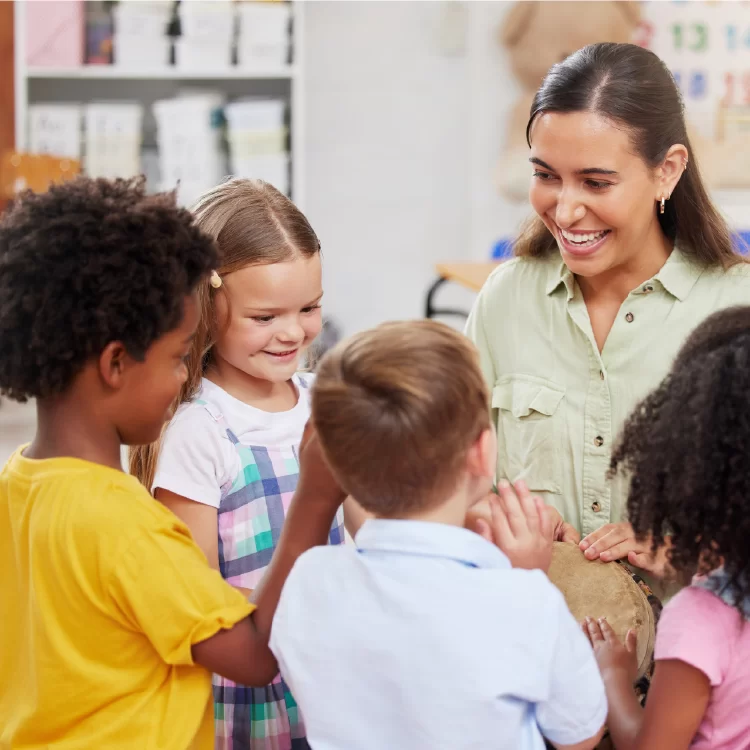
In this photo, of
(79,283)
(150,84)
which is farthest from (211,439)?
(150,84)

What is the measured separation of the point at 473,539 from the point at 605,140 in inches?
36.6

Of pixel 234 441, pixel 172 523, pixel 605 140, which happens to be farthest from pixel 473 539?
pixel 605 140

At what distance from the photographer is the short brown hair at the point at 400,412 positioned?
1.08 m

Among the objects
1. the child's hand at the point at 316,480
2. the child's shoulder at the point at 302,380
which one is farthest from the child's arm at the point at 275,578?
the child's shoulder at the point at 302,380

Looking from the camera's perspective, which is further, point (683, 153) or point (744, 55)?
point (744, 55)

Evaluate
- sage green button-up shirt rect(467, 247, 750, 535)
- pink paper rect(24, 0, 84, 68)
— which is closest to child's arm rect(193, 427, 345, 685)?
sage green button-up shirt rect(467, 247, 750, 535)

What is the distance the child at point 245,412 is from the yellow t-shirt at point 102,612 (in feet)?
1.06

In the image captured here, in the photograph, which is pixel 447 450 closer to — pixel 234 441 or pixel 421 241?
pixel 234 441

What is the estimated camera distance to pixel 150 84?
5000 mm

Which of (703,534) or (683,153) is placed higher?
(683,153)

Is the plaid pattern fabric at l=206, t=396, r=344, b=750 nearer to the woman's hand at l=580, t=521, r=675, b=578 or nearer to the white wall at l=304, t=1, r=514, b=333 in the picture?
the woman's hand at l=580, t=521, r=675, b=578

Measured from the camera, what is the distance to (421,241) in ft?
17.3

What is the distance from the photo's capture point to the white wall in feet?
16.6

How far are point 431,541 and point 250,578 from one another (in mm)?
544
